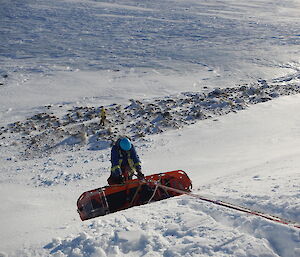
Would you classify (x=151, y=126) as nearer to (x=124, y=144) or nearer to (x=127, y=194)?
(x=124, y=144)

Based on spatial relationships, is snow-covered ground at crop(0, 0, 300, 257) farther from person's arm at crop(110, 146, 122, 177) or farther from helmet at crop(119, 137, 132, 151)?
helmet at crop(119, 137, 132, 151)

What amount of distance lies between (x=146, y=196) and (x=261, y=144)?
16.9 feet

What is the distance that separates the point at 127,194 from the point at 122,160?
30.9 inches

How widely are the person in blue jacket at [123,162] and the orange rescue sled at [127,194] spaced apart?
253 mm

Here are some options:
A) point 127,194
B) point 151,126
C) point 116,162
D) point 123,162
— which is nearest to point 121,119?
point 151,126

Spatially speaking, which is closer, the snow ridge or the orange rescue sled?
the orange rescue sled

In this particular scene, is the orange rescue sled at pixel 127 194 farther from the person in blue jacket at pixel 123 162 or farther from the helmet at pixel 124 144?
the helmet at pixel 124 144

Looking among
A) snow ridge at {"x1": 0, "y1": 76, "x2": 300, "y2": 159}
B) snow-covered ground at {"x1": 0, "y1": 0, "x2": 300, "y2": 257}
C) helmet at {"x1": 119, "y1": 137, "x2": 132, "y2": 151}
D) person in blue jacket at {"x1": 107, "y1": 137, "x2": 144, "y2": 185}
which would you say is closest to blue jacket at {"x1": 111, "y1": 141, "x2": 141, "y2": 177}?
person in blue jacket at {"x1": 107, "y1": 137, "x2": 144, "y2": 185}

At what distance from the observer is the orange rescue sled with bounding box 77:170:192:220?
6559 millimetres

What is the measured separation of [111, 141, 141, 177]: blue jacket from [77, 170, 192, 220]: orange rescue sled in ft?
1.11

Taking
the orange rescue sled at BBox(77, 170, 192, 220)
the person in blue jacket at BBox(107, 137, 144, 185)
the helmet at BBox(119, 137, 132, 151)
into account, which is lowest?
the orange rescue sled at BBox(77, 170, 192, 220)

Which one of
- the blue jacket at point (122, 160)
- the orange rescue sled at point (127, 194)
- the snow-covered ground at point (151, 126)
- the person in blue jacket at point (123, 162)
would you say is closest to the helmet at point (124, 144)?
the person in blue jacket at point (123, 162)

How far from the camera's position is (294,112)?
1327cm

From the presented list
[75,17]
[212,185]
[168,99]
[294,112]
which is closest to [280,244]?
[212,185]
